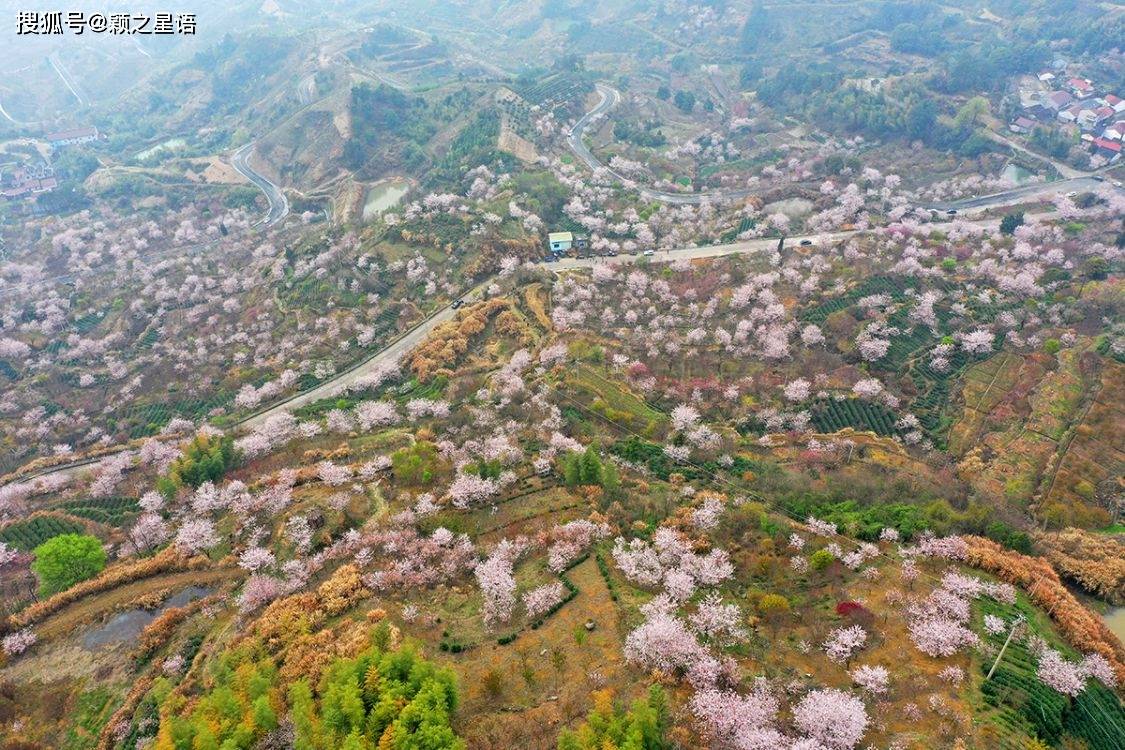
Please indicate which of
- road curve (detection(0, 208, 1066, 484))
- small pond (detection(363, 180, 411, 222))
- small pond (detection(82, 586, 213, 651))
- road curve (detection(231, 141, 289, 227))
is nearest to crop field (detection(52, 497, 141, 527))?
road curve (detection(0, 208, 1066, 484))

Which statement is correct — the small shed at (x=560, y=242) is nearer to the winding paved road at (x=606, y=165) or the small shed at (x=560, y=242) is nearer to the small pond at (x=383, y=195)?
the winding paved road at (x=606, y=165)

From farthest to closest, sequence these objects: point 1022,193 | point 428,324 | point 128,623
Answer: point 1022,193, point 428,324, point 128,623

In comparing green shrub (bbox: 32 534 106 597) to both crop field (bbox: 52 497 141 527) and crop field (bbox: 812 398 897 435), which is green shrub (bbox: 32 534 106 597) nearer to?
crop field (bbox: 52 497 141 527)

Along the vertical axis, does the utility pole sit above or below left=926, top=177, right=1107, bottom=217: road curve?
above

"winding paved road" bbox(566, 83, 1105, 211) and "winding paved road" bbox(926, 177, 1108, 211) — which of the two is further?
"winding paved road" bbox(566, 83, 1105, 211)

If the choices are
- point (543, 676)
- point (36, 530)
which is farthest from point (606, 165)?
point (543, 676)

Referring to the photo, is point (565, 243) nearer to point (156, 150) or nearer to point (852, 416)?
point (852, 416)

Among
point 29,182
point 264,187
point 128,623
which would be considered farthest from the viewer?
point 29,182

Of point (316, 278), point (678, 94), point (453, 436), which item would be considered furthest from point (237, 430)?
point (678, 94)

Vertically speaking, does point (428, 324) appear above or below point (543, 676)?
below
